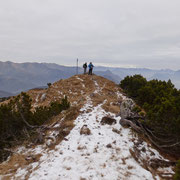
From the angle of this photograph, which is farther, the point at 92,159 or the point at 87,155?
the point at 87,155

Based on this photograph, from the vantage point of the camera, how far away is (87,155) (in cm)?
881

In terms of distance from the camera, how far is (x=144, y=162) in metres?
8.73

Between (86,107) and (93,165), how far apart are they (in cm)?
830

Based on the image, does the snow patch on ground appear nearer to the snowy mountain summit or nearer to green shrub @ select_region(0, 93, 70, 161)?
the snowy mountain summit

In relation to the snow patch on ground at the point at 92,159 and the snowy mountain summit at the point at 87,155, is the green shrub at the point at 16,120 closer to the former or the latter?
the snowy mountain summit at the point at 87,155

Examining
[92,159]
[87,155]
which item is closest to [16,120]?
[87,155]

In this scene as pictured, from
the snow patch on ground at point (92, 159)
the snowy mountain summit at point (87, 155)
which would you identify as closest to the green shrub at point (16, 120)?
the snowy mountain summit at point (87, 155)

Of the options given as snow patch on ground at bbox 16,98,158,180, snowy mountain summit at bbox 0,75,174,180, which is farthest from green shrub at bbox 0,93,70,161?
snow patch on ground at bbox 16,98,158,180

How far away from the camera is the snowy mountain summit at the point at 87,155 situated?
295 inches

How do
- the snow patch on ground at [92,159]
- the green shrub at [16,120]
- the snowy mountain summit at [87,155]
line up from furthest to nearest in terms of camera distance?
the green shrub at [16,120] → the snowy mountain summit at [87,155] → the snow patch on ground at [92,159]

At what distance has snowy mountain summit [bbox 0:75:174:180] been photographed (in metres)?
7.50

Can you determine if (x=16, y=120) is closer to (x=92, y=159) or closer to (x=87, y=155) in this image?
(x=87, y=155)

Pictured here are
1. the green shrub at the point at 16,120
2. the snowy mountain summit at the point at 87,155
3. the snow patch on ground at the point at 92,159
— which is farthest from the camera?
the green shrub at the point at 16,120

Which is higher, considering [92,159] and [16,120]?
[92,159]
